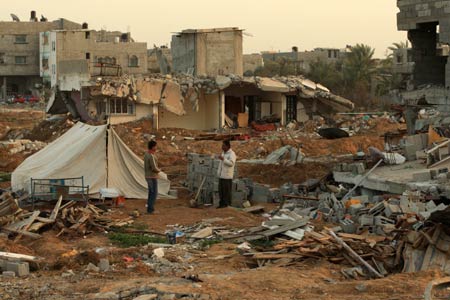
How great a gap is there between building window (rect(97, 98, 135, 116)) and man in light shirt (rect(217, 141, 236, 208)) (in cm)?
1889

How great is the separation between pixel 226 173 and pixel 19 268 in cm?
→ 602

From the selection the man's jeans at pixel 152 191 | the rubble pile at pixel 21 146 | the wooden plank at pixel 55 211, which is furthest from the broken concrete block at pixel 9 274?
the rubble pile at pixel 21 146

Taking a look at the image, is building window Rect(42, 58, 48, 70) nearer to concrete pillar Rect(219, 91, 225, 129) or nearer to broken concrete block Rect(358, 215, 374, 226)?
concrete pillar Rect(219, 91, 225, 129)

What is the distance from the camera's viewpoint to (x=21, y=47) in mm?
66750

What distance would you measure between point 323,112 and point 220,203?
77.3 ft

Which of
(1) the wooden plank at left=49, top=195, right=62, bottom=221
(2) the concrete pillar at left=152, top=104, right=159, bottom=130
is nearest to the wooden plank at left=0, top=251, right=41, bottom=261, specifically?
(1) the wooden plank at left=49, top=195, right=62, bottom=221

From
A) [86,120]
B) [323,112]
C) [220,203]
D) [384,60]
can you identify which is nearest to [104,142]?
[220,203]

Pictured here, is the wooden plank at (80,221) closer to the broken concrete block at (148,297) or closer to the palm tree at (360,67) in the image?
the broken concrete block at (148,297)

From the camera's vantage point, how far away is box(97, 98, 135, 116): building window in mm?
34250

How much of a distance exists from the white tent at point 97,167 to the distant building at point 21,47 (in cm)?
5024

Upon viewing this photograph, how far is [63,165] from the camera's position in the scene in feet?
56.6

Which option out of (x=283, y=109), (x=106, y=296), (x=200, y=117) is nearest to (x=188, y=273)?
(x=106, y=296)

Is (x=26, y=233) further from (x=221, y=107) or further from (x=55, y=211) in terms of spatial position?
(x=221, y=107)

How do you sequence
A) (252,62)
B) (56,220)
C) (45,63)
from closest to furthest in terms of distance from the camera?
(56,220), (252,62), (45,63)
